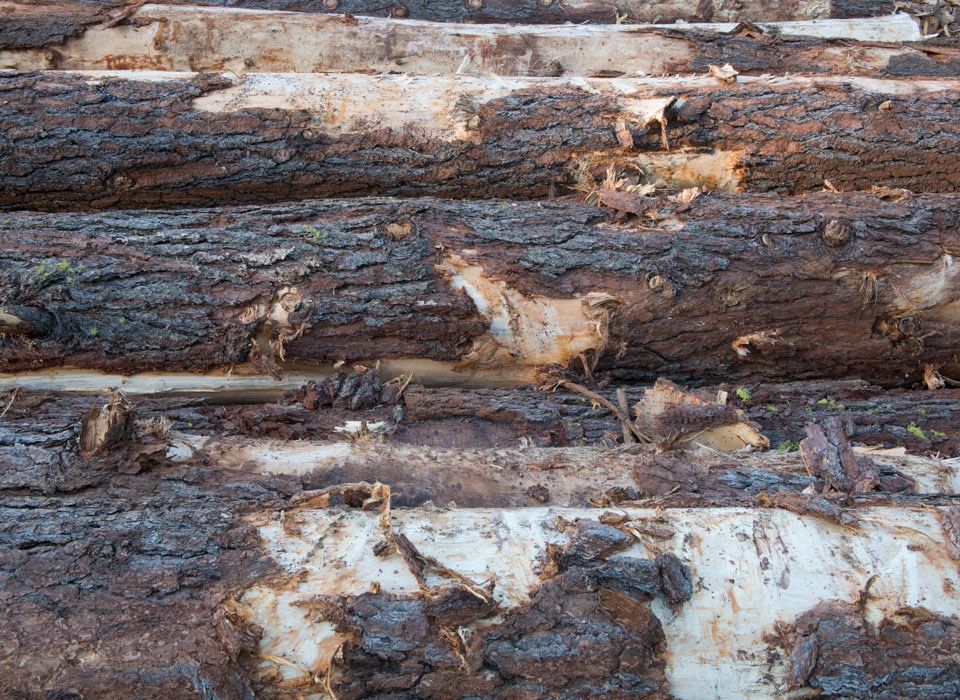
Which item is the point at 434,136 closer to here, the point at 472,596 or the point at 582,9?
the point at 582,9

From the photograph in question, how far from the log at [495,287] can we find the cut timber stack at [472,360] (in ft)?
0.04

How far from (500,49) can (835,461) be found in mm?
2706

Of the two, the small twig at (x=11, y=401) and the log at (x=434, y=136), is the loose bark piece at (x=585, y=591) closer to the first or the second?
the small twig at (x=11, y=401)

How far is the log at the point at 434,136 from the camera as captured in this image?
9.64ft

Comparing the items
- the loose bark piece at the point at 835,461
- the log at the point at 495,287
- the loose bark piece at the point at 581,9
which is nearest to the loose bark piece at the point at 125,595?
the log at the point at 495,287

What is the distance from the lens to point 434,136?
305 centimetres

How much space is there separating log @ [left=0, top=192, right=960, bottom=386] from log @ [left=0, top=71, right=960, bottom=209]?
40cm

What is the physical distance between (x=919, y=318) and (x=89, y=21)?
12.8 feet

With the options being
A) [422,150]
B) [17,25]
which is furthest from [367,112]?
[17,25]

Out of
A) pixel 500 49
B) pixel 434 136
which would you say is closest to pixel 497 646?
pixel 434 136

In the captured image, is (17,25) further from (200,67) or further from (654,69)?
(654,69)

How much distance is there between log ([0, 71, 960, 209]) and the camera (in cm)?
294

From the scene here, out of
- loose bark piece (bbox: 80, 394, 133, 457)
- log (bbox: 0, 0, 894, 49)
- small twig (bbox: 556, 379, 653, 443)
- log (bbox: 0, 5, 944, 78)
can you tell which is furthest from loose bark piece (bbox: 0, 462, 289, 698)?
log (bbox: 0, 0, 894, 49)

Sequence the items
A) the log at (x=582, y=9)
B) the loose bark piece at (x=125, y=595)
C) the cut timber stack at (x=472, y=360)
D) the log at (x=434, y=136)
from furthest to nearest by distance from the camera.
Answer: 1. the log at (x=582, y=9)
2. the log at (x=434, y=136)
3. the cut timber stack at (x=472, y=360)
4. the loose bark piece at (x=125, y=595)
